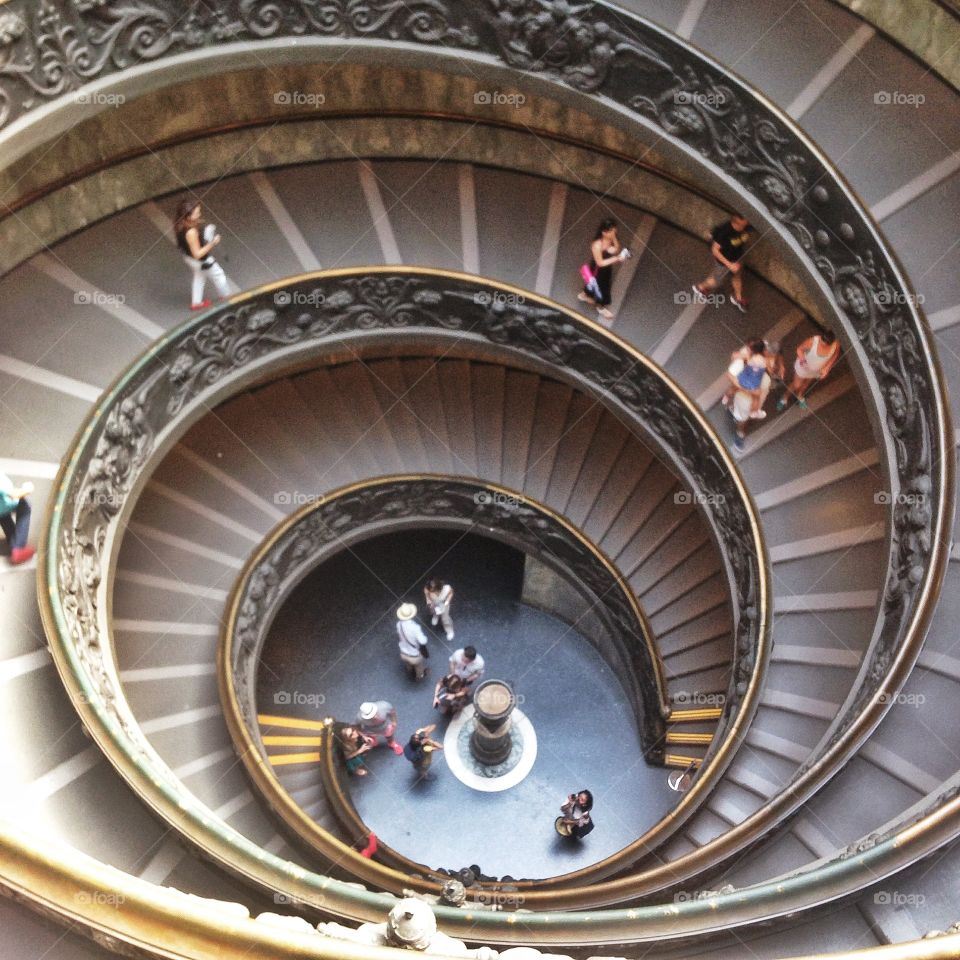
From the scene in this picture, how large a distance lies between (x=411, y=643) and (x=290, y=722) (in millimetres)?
2085

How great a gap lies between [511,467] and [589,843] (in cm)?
512

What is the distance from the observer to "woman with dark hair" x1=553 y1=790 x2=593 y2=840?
Result: 12.0 metres

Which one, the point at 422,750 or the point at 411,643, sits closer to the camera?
the point at 422,750

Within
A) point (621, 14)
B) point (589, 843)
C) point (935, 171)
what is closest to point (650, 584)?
point (589, 843)

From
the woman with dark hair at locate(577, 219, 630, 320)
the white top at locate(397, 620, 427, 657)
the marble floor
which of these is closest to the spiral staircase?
the woman with dark hair at locate(577, 219, 630, 320)

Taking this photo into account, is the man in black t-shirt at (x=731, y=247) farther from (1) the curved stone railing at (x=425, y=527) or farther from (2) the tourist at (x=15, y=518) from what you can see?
(2) the tourist at (x=15, y=518)

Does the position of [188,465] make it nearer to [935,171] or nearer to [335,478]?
[335,478]

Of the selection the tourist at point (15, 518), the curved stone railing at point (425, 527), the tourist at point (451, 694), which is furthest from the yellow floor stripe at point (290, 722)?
the tourist at point (15, 518)

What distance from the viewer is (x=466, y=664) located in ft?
43.1

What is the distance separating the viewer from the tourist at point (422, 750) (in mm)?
12547

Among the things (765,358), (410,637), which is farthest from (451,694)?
(765,358)

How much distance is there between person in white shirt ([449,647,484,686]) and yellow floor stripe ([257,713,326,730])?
2.03 m

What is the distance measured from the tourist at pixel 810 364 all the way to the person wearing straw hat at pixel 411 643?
549 centimetres

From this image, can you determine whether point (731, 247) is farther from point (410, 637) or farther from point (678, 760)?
point (678, 760)
